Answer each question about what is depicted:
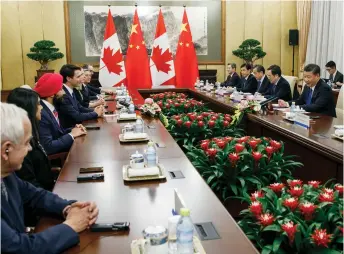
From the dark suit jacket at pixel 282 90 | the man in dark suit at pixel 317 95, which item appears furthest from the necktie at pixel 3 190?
the dark suit jacket at pixel 282 90

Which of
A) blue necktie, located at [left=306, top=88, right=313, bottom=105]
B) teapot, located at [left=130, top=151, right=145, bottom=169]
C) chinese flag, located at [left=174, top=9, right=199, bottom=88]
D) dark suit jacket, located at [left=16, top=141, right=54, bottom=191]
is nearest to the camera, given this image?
teapot, located at [left=130, top=151, right=145, bottom=169]

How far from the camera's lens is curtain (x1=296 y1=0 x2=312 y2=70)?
862cm

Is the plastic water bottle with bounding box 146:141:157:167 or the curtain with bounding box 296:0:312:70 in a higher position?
the curtain with bounding box 296:0:312:70

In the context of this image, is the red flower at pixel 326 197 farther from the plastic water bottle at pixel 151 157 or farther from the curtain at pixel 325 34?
the curtain at pixel 325 34

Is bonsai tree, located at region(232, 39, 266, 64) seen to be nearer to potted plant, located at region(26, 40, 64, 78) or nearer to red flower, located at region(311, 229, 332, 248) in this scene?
potted plant, located at region(26, 40, 64, 78)

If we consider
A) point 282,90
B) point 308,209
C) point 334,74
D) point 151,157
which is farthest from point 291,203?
point 334,74

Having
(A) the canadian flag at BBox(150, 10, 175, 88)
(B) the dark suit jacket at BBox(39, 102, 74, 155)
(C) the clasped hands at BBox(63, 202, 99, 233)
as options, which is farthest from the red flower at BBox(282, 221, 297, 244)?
(A) the canadian flag at BBox(150, 10, 175, 88)

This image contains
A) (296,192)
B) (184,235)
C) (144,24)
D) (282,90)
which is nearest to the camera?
(184,235)

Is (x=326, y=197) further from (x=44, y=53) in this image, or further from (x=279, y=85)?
(x=44, y=53)

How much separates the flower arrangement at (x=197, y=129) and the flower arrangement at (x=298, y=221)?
188 cm

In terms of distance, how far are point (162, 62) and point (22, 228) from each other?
6.86 metres

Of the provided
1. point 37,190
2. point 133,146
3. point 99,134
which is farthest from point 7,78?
point 37,190

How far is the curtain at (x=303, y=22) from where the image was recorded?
8.62 metres

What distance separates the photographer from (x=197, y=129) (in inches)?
138
